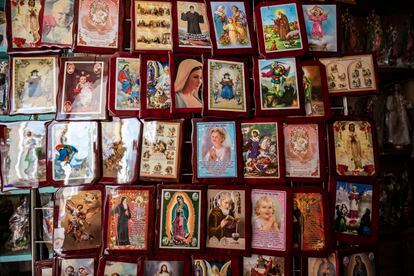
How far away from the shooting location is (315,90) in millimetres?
1674

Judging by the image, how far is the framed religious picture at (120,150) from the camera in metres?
1.57

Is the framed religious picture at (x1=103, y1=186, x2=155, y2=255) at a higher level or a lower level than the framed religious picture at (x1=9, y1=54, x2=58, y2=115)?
lower

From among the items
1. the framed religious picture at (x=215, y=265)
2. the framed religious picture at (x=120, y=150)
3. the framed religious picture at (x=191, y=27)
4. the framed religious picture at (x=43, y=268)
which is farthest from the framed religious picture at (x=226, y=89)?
the framed religious picture at (x=43, y=268)

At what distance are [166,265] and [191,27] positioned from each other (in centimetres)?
118

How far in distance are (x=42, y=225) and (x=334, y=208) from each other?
4.85 ft

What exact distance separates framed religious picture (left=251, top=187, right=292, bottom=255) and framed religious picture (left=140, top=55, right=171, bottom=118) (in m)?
0.62

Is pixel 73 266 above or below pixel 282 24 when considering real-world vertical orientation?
below

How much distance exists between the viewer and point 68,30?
1.62 m

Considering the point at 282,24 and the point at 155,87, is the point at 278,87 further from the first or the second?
the point at 155,87

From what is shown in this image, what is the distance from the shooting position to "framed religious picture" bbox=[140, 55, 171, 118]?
1594 millimetres

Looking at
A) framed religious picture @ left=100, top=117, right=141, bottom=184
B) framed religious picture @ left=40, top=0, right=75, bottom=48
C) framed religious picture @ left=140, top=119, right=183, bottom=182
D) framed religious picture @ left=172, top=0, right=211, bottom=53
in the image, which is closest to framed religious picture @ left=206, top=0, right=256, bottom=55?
framed religious picture @ left=172, top=0, right=211, bottom=53

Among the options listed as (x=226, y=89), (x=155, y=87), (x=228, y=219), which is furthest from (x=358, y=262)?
(x=155, y=87)

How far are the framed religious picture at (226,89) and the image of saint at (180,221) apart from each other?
459mm

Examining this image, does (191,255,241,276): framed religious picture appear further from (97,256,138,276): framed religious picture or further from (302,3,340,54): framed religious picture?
(302,3,340,54): framed religious picture
